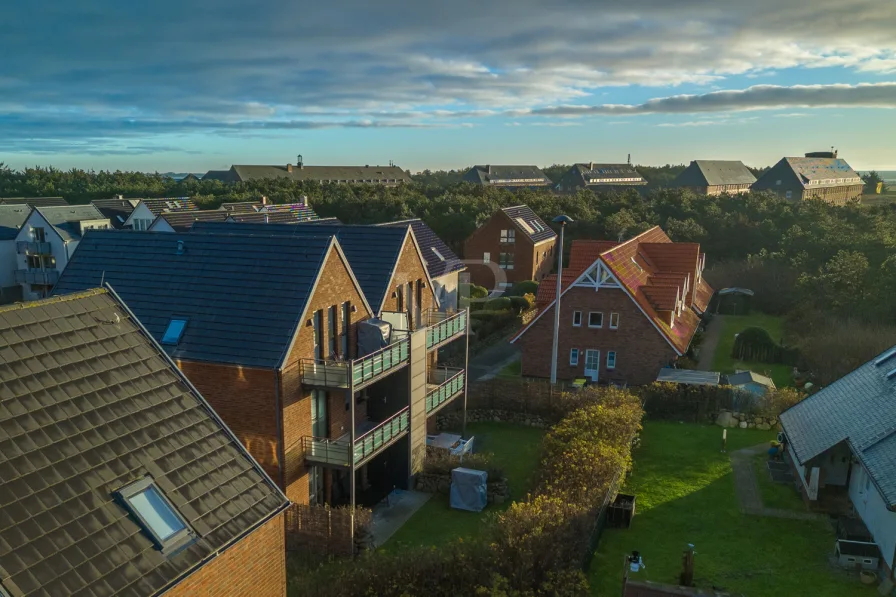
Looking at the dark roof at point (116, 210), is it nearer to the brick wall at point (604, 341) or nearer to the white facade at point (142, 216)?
the white facade at point (142, 216)

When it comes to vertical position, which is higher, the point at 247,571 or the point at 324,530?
the point at 247,571

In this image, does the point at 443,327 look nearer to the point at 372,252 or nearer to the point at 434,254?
the point at 372,252

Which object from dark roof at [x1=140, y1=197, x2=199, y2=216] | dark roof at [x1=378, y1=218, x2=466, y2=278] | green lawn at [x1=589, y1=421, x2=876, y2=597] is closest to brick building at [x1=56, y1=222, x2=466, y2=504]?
green lawn at [x1=589, y1=421, x2=876, y2=597]

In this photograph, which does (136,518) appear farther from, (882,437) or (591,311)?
(591,311)

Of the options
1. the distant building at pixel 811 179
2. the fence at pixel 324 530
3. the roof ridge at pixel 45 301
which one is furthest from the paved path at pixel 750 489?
the distant building at pixel 811 179

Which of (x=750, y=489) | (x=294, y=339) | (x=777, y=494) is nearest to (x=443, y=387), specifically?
(x=294, y=339)

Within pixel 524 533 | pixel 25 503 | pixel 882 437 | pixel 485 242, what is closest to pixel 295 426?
pixel 524 533
